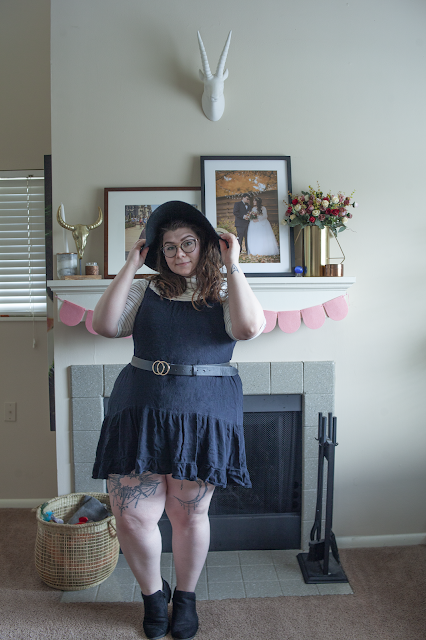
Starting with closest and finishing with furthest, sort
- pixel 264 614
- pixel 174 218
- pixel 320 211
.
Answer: pixel 174 218, pixel 264 614, pixel 320 211

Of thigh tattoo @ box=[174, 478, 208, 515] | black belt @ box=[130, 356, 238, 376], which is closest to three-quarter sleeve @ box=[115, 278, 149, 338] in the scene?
black belt @ box=[130, 356, 238, 376]

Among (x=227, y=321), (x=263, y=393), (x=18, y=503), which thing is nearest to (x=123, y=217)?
(x=227, y=321)

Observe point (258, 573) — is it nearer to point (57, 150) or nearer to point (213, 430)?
point (213, 430)

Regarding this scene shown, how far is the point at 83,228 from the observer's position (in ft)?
6.39

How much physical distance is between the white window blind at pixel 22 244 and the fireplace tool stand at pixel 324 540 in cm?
166

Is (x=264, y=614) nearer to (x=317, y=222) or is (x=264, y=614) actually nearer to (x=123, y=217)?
(x=317, y=222)

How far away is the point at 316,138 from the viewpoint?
6.79 ft

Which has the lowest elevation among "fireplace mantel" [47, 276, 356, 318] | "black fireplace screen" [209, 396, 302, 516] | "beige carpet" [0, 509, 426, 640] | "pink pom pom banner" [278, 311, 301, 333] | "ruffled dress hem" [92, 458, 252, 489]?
"beige carpet" [0, 509, 426, 640]

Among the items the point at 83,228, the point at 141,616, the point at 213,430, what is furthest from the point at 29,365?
the point at 213,430

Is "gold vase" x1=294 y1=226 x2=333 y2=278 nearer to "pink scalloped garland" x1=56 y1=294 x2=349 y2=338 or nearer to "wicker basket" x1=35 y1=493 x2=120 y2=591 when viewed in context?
"pink scalloped garland" x1=56 y1=294 x2=349 y2=338

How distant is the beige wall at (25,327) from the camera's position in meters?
2.47

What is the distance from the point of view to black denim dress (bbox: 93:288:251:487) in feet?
4.33

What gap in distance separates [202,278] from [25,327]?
156cm

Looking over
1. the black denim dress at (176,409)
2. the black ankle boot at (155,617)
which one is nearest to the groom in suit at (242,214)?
the black denim dress at (176,409)
